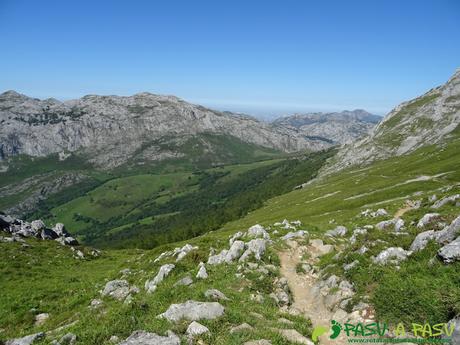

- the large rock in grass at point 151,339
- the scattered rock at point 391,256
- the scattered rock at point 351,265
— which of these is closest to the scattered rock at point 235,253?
the scattered rock at point 351,265

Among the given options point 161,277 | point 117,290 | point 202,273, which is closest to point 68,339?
point 202,273

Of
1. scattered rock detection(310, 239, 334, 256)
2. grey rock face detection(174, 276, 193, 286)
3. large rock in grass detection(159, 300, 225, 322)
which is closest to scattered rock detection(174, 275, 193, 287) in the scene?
grey rock face detection(174, 276, 193, 286)

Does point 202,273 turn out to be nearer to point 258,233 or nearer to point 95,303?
point 95,303

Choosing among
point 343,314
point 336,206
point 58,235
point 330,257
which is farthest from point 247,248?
point 336,206

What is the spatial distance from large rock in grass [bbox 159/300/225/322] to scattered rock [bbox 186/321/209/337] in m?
0.98

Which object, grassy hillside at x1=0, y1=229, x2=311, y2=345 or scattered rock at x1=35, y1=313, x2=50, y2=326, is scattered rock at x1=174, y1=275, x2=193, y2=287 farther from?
scattered rock at x1=35, y1=313, x2=50, y2=326

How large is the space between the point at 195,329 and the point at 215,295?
4564 mm

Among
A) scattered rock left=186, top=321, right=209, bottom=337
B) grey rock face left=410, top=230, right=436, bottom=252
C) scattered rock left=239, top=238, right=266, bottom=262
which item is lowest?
scattered rock left=239, top=238, right=266, bottom=262

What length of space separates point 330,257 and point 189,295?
13372 millimetres

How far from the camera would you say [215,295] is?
2114 cm

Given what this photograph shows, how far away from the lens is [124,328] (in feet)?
58.7

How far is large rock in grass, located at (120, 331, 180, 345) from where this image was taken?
15828 millimetres

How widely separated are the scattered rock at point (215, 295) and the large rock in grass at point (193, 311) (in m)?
Answer: 1.47

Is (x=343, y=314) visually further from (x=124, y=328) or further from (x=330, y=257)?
(x=124, y=328)
